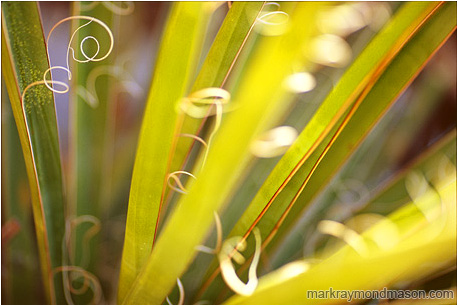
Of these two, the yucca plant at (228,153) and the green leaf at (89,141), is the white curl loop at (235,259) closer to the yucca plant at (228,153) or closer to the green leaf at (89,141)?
the yucca plant at (228,153)

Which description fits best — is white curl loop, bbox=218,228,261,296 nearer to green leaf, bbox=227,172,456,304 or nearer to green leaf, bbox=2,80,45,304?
green leaf, bbox=227,172,456,304

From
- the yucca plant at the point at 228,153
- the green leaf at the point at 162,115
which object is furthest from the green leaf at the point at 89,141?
the green leaf at the point at 162,115

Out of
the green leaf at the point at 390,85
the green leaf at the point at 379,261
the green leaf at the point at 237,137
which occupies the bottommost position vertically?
the green leaf at the point at 379,261

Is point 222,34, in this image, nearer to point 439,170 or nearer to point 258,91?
point 258,91

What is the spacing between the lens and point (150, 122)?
0.20 m

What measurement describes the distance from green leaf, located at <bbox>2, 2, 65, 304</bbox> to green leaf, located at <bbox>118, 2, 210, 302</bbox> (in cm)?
8

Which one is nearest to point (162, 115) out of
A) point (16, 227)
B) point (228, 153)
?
point (228, 153)

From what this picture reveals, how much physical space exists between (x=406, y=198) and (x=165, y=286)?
22cm

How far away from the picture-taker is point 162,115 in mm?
202

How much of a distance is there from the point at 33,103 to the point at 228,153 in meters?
0.15

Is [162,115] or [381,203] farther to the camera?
[381,203]

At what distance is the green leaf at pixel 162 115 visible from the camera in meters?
0.20

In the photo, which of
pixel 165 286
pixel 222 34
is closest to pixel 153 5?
pixel 222 34

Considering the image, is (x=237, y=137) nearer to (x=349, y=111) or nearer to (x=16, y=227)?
(x=349, y=111)
